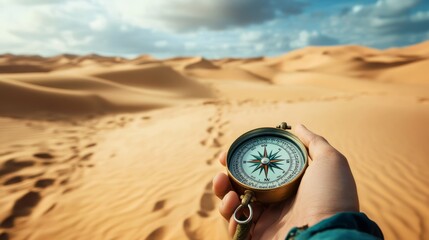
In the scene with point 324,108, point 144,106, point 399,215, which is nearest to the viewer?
point 399,215

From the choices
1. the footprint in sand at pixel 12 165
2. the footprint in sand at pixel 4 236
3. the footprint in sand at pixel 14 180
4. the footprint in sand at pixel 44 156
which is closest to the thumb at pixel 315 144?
the footprint in sand at pixel 4 236

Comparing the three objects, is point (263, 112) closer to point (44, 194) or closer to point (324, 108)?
point (324, 108)

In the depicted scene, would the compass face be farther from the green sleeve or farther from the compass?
the green sleeve

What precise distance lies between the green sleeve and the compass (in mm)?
480

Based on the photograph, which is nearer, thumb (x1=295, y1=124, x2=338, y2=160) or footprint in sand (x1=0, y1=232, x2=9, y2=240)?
thumb (x1=295, y1=124, x2=338, y2=160)

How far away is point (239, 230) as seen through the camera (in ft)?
5.80

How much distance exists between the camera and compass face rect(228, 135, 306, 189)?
2059mm

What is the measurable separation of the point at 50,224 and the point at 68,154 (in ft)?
8.69

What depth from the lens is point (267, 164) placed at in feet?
7.02

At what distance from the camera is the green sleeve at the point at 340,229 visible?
135 centimetres

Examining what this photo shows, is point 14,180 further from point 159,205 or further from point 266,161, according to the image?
point 266,161

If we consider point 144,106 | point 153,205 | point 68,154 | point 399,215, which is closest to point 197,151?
point 153,205

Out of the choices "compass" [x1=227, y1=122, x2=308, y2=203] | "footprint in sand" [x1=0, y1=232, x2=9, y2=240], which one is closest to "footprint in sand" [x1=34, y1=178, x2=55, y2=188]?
"footprint in sand" [x1=0, y1=232, x2=9, y2=240]

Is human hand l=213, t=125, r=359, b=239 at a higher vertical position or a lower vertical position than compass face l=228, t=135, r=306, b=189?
lower
